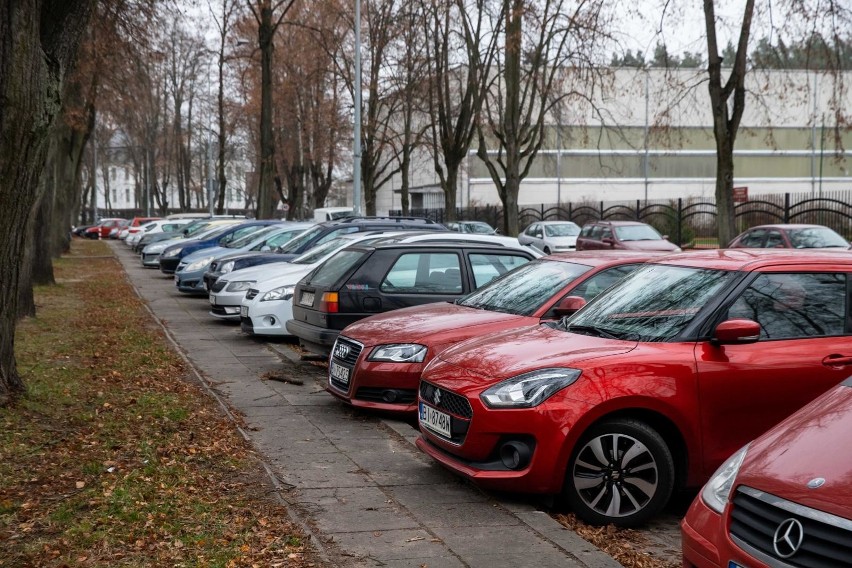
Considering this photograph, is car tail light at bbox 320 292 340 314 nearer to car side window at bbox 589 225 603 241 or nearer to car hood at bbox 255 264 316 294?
car hood at bbox 255 264 316 294

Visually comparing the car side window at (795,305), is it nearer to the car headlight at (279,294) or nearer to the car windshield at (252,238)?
the car headlight at (279,294)

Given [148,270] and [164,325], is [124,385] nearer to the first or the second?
[164,325]

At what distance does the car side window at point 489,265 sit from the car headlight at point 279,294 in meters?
3.99

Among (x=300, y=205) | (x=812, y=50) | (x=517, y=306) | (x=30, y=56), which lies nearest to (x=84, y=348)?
(x=30, y=56)

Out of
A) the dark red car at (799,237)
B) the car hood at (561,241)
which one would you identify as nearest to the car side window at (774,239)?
the dark red car at (799,237)

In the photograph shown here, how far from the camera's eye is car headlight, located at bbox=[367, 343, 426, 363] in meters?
8.64

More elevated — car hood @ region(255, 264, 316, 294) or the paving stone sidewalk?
car hood @ region(255, 264, 316, 294)

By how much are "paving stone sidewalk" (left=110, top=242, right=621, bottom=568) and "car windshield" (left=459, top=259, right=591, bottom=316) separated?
1373 mm

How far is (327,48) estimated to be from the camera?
43.9 metres

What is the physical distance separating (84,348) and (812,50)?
44.6 feet

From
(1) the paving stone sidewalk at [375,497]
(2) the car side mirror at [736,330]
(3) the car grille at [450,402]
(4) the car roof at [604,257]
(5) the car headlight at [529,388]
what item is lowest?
(1) the paving stone sidewalk at [375,497]

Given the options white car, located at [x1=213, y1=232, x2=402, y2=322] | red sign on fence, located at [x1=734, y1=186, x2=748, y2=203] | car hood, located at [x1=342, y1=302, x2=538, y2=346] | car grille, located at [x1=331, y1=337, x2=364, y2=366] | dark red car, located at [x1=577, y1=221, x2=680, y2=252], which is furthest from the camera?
red sign on fence, located at [x1=734, y1=186, x2=748, y2=203]

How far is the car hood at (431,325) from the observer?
8.54 meters

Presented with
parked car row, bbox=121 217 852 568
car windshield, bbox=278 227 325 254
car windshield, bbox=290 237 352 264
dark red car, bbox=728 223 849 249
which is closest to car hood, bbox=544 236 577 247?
dark red car, bbox=728 223 849 249
